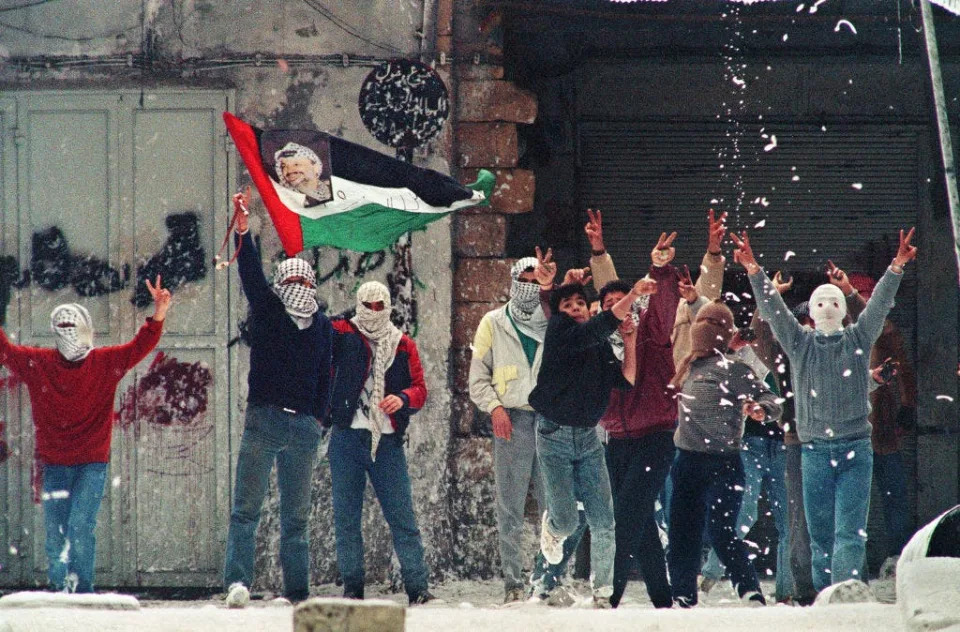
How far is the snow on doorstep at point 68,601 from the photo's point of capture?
489 cm

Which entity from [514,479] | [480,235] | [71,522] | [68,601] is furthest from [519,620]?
[480,235]

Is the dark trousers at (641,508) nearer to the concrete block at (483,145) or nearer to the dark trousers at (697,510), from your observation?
the dark trousers at (697,510)

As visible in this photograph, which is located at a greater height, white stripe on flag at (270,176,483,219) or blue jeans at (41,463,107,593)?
white stripe on flag at (270,176,483,219)

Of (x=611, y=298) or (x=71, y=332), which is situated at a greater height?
(x=611, y=298)

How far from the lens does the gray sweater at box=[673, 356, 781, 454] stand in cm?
727

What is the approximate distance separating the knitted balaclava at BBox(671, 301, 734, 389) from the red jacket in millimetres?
170

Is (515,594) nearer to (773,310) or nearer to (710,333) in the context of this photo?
(710,333)

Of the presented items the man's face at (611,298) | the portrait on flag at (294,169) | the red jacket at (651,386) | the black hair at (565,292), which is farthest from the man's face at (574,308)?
the portrait on flag at (294,169)

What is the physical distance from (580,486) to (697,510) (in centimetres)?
59

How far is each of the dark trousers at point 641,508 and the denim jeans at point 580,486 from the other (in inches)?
2.2

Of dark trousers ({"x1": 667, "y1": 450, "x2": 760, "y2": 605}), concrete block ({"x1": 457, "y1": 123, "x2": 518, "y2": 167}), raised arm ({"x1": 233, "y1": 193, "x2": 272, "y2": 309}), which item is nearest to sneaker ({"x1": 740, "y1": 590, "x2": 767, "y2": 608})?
dark trousers ({"x1": 667, "y1": 450, "x2": 760, "y2": 605})

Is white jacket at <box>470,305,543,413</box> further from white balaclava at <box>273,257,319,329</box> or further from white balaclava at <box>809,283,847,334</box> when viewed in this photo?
white balaclava at <box>809,283,847,334</box>

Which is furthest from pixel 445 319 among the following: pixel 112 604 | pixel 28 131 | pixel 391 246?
pixel 112 604

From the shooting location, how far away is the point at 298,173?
880cm
